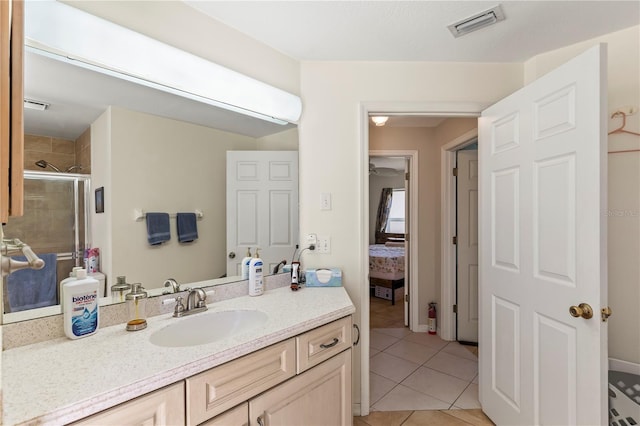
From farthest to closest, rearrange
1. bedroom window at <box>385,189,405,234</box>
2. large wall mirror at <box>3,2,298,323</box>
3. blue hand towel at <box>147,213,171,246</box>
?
bedroom window at <box>385,189,405,234</box> → blue hand towel at <box>147,213,171,246</box> → large wall mirror at <box>3,2,298,323</box>

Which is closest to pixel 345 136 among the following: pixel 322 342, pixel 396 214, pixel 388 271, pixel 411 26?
pixel 411 26

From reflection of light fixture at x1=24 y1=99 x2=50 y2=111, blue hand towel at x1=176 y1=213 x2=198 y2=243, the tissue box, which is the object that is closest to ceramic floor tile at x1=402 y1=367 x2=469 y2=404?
the tissue box

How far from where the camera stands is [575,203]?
131 cm

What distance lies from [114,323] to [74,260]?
→ 0.97ft

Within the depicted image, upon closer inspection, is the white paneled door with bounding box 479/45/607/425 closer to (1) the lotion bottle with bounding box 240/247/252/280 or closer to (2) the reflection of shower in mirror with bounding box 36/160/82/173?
(1) the lotion bottle with bounding box 240/247/252/280

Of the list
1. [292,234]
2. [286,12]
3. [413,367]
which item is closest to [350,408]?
[292,234]

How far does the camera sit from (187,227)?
4.88ft

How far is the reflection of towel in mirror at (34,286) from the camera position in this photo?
103 cm

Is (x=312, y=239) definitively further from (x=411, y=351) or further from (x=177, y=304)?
(x=411, y=351)

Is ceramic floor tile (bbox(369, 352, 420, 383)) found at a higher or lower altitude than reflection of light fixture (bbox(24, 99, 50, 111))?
lower

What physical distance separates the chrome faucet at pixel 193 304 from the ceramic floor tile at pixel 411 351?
2.07m

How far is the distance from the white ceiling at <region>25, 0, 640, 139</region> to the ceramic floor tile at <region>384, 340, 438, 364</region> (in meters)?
2.32

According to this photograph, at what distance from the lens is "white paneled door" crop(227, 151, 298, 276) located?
1.65 m

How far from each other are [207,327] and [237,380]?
1.31 ft
